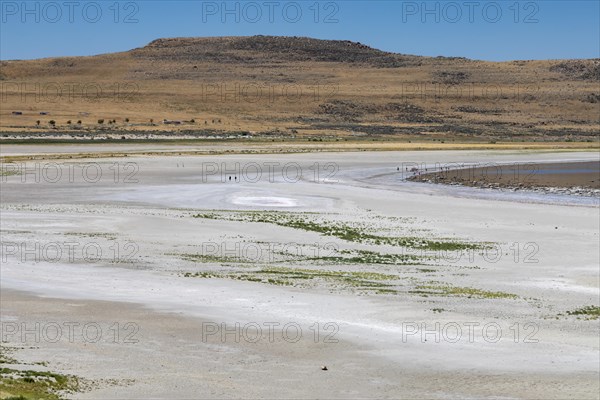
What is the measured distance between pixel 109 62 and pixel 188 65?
11.9 metres

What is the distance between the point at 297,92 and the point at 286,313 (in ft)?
335

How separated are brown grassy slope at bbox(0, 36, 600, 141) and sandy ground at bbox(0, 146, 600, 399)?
161 ft

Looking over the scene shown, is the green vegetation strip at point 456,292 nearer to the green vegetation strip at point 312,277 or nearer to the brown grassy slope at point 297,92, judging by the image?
the green vegetation strip at point 312,277

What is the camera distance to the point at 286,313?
16.5 metres

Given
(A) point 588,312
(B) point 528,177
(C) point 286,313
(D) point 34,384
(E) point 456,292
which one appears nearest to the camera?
(D) point 34,384

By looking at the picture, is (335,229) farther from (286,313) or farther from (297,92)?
(297,92)

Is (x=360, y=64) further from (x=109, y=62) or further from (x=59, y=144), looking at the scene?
(x=59, y=144)

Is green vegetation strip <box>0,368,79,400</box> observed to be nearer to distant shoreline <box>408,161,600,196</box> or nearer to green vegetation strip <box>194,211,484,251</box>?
green vegetation strip <box>194,211,484,251</box>

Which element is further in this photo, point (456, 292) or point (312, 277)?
point (312, 277)

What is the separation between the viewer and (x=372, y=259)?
72.3 feet

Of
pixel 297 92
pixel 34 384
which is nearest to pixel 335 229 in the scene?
pixel 34 384

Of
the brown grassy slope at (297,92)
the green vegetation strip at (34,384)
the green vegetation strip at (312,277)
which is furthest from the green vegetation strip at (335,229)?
the brown grassy slope at (297,92)

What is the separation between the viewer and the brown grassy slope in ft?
298

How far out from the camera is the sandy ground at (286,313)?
1292 cm
